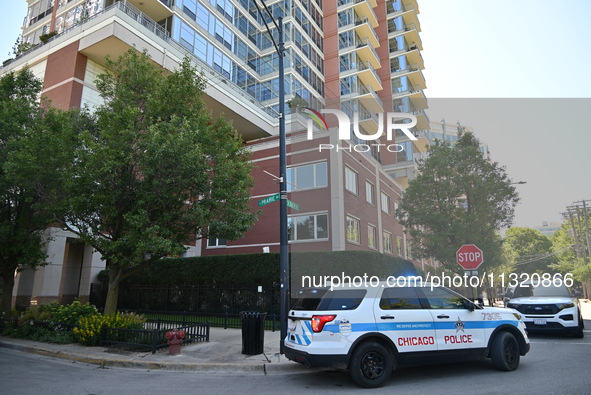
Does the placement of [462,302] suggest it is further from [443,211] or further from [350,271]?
[443,211]

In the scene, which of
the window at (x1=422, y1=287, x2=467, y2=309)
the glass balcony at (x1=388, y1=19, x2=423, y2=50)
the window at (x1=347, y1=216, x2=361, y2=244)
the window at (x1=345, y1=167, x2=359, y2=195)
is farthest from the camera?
the glass balcony at (x1=388, y1=19, x2=423, y2=50)

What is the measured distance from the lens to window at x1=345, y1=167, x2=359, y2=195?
24.4 metres

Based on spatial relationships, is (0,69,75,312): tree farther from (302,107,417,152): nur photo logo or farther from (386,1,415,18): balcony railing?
(386,1,415,18): balcony railing

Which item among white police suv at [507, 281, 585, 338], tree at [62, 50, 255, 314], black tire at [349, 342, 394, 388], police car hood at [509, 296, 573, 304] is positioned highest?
tree at [62, 50, 255, 314]

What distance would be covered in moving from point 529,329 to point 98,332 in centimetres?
1229

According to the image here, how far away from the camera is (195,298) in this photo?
1958 centimetres

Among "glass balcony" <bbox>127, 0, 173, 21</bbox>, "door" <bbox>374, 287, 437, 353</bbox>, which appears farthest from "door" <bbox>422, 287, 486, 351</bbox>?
"glass balcony" <bbox>127, 0, 173, 21</bbox>

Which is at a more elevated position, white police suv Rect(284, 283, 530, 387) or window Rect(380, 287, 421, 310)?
window Rect(380, 287, 421, 310)

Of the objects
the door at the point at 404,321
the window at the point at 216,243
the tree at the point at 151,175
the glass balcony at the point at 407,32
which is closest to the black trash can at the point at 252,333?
the tree at the point at 151,175

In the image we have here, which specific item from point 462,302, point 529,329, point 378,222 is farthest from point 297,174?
point 462,302

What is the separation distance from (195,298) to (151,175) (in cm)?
982

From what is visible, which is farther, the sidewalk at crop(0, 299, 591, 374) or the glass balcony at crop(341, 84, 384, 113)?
the glass balcony at crop(341, 84, 384, 113)

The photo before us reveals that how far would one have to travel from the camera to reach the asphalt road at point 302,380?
6.51 m

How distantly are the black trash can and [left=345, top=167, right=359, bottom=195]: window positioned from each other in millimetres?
15247
